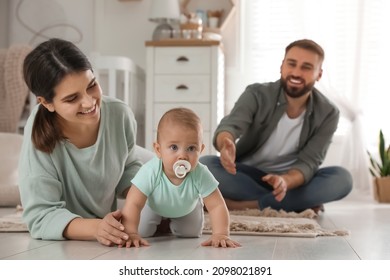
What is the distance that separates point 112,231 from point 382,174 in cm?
137

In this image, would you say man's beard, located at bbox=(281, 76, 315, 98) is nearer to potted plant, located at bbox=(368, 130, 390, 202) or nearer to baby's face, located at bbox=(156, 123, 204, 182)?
baby's face, located at bbox=(156, 123, 204, 182)

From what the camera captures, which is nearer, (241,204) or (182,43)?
(241,204)

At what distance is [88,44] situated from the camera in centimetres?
230

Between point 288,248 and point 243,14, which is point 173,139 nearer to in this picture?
point 288,248

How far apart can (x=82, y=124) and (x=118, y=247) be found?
17 cm

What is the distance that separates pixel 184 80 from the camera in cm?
220

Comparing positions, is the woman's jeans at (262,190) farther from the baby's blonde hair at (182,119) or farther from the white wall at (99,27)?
the white wall at (99,27)

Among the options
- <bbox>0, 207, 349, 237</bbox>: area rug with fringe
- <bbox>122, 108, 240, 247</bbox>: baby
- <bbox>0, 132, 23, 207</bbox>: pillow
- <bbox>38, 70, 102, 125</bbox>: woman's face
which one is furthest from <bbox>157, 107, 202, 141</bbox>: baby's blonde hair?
<bbox>0, 132, 23, 207</bbox>: pillow

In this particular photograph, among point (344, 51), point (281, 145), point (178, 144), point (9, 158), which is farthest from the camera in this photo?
point (344, 51)

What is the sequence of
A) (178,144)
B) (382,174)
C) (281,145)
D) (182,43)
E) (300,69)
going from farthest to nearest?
(182,43)
(382,174)
(281,145)
(300,69)
(178,144)

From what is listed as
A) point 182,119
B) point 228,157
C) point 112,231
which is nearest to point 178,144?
point 182,119

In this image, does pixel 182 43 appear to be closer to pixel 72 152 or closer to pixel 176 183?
pixel 72 152

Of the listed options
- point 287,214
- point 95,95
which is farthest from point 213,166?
point 95,95

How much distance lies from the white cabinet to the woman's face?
4.27 ft
